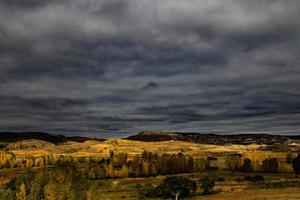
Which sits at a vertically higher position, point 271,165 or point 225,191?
point 271,165

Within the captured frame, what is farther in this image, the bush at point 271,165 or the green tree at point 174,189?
the bush at point 271,165

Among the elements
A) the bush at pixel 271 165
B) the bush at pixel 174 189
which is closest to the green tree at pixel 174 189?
the bush at pixel 174 189

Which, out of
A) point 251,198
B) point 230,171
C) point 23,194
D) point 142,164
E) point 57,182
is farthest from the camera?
point 230,171

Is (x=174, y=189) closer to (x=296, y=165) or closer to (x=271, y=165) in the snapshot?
(x=296, y=165)

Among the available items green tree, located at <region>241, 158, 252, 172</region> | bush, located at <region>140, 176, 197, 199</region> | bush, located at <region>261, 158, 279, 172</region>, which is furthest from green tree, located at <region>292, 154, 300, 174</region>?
bush, located at <region>140, 176, 197, 199</region>

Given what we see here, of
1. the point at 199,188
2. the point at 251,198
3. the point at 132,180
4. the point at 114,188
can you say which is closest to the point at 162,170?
the point at 132,180

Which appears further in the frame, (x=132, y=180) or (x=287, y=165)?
(x=287, y=165)

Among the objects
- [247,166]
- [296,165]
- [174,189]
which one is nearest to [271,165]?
[296,165]

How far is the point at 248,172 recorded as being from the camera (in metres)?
154

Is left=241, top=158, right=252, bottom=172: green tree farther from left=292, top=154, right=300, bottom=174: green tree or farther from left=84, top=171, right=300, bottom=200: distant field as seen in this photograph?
Result: left=292, top=154, right=300, bottom=174: green tree

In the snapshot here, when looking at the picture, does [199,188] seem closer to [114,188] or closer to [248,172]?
[114,188]

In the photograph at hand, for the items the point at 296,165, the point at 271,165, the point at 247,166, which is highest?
the point at 296,165

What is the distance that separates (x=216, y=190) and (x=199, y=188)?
4026 millimetres

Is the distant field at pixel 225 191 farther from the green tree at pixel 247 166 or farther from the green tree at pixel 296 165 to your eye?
the green tree at pixel 247 166
